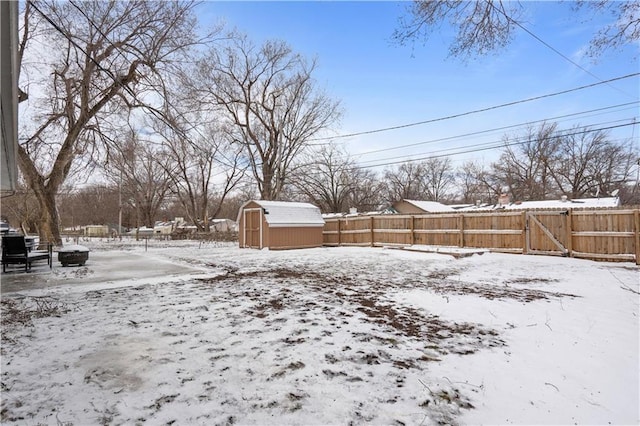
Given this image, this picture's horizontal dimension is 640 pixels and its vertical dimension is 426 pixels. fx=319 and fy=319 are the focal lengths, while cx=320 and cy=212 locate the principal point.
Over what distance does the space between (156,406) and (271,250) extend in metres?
13.3

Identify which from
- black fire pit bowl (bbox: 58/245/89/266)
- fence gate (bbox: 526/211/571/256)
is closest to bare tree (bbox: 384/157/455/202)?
fence gate (bbox: 526/211/571/256)

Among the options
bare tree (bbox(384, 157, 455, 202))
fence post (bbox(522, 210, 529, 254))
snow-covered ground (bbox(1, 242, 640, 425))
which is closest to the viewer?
snow-covered ground (bbox(1, 242, 640, 425))

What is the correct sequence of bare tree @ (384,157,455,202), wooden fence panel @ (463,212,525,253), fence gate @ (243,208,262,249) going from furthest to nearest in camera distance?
1. bare tree @ (384,157,455,202)
2. fence gate @ (243,208,262,249)
3. wooden fence panel @ (463,212,525,253)

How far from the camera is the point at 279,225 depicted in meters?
15.9

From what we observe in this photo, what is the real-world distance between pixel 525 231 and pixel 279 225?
10.4m

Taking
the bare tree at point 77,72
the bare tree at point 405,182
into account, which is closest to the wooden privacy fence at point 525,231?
the bare tree at point 77,72

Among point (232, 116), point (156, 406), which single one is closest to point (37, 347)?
point (156, 406)

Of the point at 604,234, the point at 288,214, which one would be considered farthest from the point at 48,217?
the point at 604,234

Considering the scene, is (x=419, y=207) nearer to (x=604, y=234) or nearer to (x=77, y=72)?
(x=604, y=234)

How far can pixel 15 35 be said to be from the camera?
6.26ft

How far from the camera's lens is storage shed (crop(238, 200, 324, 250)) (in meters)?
15.8

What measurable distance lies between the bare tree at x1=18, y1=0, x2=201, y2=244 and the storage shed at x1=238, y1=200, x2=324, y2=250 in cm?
733

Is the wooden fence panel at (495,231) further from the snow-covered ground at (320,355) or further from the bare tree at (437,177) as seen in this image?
the bare tree at (437,177)

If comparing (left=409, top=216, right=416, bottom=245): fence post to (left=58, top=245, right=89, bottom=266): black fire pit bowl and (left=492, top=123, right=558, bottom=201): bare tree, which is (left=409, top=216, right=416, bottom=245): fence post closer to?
(left=58, top=245, right=89, bottom=266): black fire pit bowl
